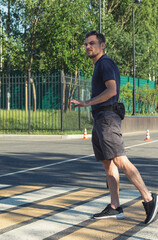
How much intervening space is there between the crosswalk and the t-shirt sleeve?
1.56m

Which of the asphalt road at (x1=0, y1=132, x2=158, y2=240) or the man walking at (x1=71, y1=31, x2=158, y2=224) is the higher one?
the man walking at (x1=71, y1=31, x2=158, y2=224)

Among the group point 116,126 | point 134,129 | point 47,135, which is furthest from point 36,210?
point 134,129

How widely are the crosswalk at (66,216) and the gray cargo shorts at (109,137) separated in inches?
29.3

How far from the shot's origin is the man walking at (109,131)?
494 centimetres

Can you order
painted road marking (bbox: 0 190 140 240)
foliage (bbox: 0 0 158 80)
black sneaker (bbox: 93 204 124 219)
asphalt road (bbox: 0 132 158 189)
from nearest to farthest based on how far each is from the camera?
painted road marking (bbox: 0 190 140 240) → black sneaker (bbox: 93 204 124 219) → asphalt road (bbox: 0 132 158 189) → foliage (bbox: 0 0 158 80)

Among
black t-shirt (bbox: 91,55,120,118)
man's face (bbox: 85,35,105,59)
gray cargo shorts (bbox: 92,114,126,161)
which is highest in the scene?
man's face (bbox: 85,35,105,59)

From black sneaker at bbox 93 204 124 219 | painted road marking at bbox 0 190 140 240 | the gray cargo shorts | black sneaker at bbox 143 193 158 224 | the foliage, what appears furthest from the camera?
the foliage

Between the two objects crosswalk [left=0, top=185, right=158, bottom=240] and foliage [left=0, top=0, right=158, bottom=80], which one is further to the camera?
foliage [left=0, top=0, right=158, bottom=80]

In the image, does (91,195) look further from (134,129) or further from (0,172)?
(134,129)

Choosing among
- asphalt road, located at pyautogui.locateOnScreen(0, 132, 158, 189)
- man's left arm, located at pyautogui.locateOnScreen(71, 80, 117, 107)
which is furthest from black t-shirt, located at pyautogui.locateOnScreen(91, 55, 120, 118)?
asphalt road, located at pyautogui.locateOnScreen(0, 132, 158, 189)

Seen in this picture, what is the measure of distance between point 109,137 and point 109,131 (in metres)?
0.07

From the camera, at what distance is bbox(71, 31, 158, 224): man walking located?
4.94 meters

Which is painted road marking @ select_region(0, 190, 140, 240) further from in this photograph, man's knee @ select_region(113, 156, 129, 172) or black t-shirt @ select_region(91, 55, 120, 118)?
black t-shirt @ select_region(91, 55, 120, 118)

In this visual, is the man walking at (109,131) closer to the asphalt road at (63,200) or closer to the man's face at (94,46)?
the man's face at (94,46)
